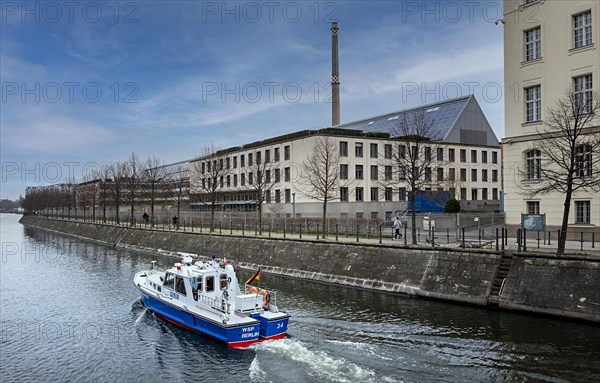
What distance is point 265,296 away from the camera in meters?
21.7

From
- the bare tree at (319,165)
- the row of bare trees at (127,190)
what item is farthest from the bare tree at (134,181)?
the bare tree at (319,165)

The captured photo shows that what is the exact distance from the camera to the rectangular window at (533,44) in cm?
3300

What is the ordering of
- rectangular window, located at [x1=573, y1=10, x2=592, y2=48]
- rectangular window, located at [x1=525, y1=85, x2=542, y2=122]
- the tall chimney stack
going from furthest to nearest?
the tall chimney stack → rectangular window, located at [x1=525, y1=85, x2=542, y2=122] → rectangular window, located at [x1=573, y1=10, x2=592, y2=48]

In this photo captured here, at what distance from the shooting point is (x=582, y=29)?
100ft

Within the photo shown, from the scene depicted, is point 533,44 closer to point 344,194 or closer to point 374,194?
point 344,194

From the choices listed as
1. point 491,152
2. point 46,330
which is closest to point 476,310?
point 46,330

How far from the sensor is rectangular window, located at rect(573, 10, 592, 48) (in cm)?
3022

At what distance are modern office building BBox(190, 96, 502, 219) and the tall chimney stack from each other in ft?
40.0

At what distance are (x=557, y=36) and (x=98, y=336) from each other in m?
33.2

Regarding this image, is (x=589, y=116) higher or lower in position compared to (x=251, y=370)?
higher

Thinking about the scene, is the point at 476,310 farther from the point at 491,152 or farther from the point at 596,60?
the point at 491,152

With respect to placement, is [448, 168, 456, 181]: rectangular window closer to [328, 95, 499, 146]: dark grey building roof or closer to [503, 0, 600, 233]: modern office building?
[328, 95, 499, 146]: dark grey building roof

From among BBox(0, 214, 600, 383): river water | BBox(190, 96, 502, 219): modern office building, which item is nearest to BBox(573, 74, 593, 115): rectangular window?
BBox(0, 214, 600, 383): river water

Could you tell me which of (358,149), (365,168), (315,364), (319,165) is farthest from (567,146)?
(358,149)
